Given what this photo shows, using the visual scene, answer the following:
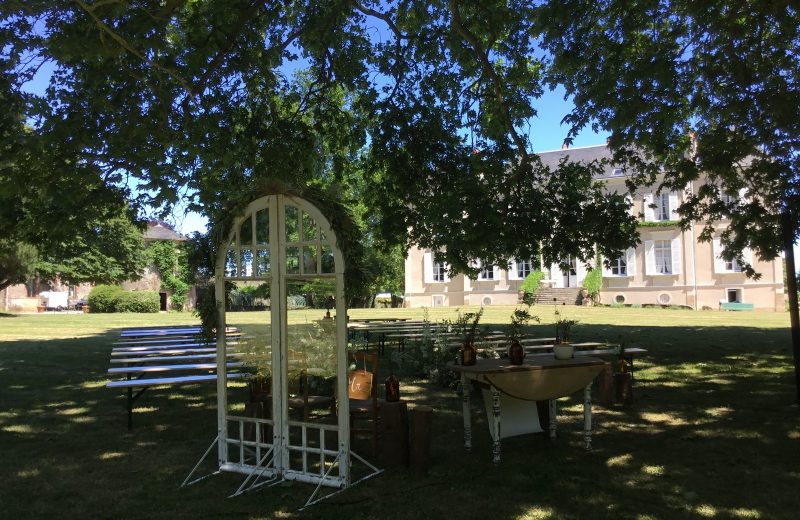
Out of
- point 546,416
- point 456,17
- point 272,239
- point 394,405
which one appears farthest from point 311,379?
point 456,17

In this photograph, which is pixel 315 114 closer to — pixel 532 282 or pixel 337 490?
pixel 337 490

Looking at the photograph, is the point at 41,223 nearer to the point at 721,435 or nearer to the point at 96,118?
the point at 96,118

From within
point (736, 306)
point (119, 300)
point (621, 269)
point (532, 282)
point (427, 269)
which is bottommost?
point (736, 306)

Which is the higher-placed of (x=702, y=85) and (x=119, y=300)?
(x=702, y=85)

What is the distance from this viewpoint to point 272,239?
16.5 feet

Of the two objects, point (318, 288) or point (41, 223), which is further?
point (41, 223)

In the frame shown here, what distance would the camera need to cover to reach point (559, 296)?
123 feet

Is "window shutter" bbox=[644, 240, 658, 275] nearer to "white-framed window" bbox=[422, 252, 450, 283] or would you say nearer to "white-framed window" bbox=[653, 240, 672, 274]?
"white-framed window" bbox=[653, 240, 672, 274]

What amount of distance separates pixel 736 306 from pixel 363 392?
1344 inches

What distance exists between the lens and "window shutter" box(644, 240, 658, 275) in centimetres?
3591

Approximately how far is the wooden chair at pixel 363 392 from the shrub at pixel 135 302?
34.9 m

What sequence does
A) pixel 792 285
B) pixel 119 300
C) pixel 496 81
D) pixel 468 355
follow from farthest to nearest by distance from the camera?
pixel 119 300
pixel 496 81
pixel 792 285
pixel 468 355

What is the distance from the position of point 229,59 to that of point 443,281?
1265 inches

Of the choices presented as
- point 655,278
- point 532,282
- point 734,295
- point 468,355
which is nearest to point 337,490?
point 468,355
